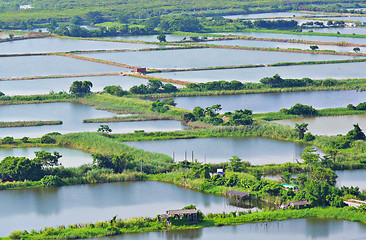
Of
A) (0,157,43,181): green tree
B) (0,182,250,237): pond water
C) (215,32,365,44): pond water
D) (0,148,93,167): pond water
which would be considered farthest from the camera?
(215,32,365,44): pond water

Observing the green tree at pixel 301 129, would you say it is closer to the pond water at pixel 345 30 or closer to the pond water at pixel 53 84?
the pond water at pixel 53 84

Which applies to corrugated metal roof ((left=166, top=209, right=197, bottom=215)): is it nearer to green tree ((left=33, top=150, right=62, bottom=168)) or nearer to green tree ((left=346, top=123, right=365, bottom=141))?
green tree ((left=33, top=150, right=62, bottom=168))

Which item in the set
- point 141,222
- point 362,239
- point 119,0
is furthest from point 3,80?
point 119,0

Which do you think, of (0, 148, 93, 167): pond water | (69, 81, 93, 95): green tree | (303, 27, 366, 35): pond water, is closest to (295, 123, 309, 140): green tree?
(0, 148, 93, 167): pond water

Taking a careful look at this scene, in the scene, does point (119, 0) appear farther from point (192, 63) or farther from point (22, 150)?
point (22, 150)

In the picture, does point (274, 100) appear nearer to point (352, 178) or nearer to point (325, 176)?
point (352, 178)
